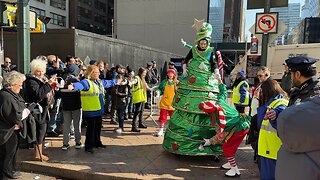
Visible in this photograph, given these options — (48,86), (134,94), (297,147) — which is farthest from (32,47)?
(297,147)

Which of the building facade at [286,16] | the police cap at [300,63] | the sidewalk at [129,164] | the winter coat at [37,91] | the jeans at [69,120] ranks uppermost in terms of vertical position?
the building facade at [286,16]

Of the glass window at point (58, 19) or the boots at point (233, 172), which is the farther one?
the glass window at point (58, 19)

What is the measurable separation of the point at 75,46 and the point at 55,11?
51.6 m

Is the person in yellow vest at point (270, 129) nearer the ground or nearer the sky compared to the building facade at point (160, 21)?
nearer the ground

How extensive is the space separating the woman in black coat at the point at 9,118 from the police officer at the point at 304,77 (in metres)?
3.68

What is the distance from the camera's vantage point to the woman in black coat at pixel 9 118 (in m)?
4.38

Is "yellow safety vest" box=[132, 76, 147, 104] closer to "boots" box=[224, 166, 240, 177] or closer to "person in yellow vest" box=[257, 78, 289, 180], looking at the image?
"boots" box=[224, 166, 240, 177]

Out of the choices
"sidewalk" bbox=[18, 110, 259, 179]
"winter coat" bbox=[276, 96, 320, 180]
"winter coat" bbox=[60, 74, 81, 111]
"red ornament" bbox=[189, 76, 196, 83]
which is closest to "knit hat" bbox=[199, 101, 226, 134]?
"red ornament" bbox=[189, 76, 196, 83]

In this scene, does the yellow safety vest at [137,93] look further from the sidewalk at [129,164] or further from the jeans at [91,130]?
the jeans at [91,130]

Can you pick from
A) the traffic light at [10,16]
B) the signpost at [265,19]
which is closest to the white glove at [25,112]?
the traffic light at [10,16]

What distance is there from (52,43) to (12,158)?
569cm

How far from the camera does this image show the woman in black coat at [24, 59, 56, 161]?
17.4 feet

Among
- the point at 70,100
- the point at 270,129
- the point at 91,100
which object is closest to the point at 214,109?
the point at 270,129

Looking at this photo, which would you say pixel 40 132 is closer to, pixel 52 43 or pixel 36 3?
pixel 52 43
